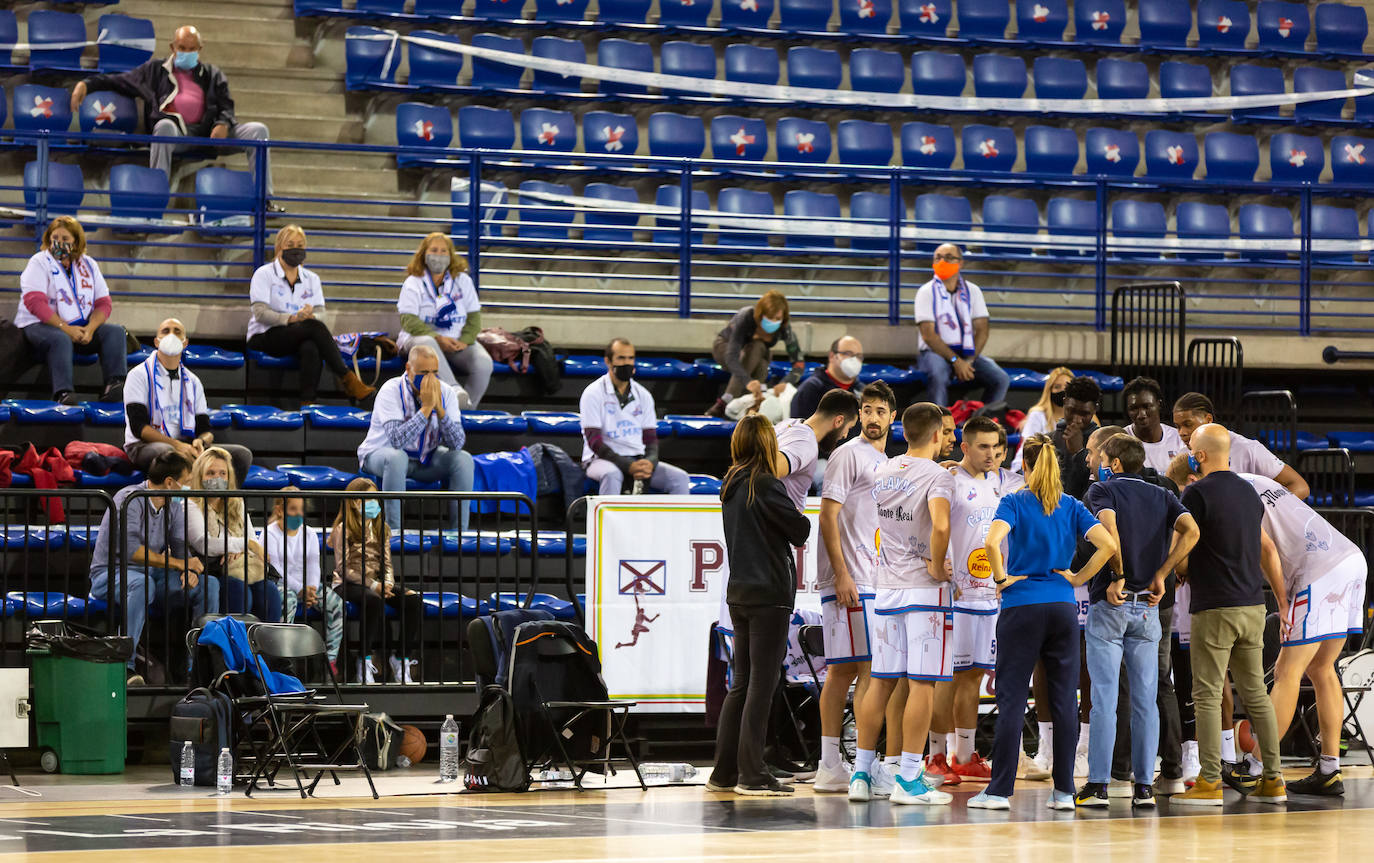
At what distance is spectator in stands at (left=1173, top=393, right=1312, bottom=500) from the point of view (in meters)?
10.0

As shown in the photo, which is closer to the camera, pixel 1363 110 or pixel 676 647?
pixel 676 647

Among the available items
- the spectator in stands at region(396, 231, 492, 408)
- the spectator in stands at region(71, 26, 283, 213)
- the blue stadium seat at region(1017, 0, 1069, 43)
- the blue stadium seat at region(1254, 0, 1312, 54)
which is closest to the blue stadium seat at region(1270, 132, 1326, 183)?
the blue stadium seat at region(1254, 0, 1312, 54)

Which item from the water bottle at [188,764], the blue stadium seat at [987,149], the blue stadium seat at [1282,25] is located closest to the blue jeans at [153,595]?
the water bottle at [188,764]

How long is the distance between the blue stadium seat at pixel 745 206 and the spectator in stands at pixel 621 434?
4.02 metres

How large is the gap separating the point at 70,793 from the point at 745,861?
4223mm

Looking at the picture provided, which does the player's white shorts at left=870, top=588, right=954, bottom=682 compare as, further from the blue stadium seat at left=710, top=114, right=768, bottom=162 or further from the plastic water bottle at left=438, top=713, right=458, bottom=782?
the blue stadium seat at left=710, top=114, right=768, bottom=162

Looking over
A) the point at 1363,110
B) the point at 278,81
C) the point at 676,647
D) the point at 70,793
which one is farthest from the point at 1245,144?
the point at 70,793

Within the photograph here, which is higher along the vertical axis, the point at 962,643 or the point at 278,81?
the point at 278,81

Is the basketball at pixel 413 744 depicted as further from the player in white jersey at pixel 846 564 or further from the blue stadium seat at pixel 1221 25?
the blue stadium seat at pixel 1221 25

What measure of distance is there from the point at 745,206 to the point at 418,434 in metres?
5.59

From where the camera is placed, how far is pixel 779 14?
19.5 metres

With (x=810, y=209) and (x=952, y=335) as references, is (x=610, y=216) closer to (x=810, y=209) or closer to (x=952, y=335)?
(x=810, y=209)

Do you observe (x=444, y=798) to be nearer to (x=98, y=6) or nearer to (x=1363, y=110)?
(x=98, y=6)

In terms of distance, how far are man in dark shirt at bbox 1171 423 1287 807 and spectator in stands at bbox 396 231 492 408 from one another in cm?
629
